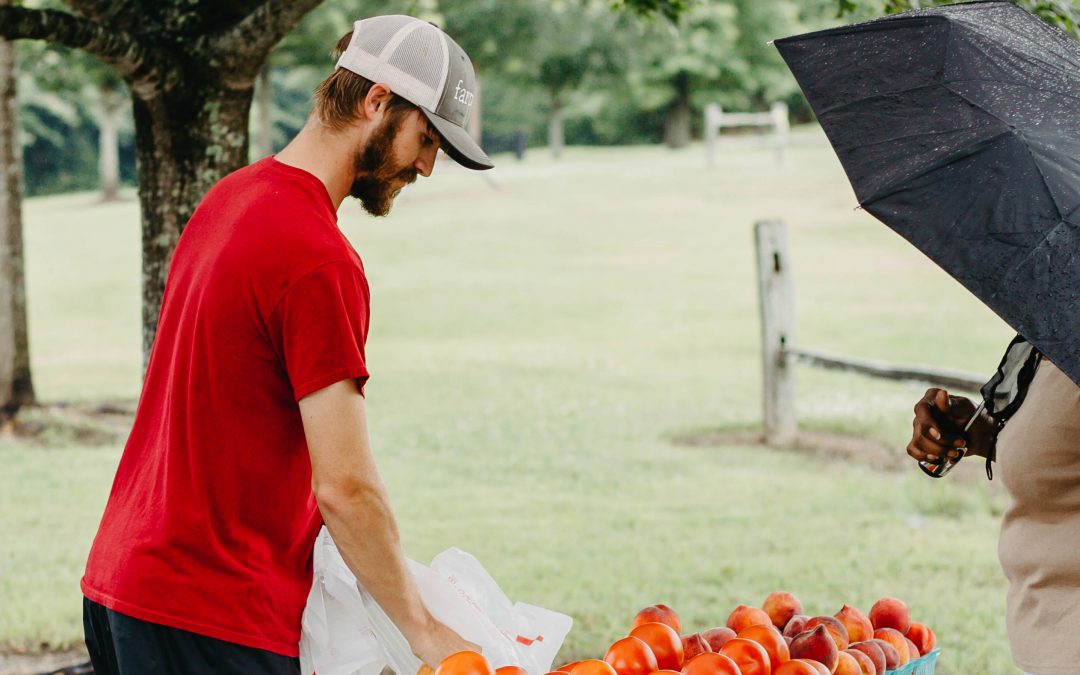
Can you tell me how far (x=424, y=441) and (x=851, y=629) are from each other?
762 cm

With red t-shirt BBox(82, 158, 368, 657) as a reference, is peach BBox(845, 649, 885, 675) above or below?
below

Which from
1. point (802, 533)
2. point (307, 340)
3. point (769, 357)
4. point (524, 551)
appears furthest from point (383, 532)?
point (769, 357)

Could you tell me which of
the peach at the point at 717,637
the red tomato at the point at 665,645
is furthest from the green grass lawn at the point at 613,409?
the red tomato at the point at 665,645

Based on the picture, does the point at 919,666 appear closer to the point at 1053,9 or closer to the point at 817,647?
the point at 817,647

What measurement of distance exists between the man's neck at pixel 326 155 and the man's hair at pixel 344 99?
0.08 feet

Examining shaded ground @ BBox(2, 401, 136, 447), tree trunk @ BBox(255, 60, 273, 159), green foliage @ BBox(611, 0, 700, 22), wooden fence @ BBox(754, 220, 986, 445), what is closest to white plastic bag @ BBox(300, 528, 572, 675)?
green foliage @ BBox(611, 0, 700, 22)

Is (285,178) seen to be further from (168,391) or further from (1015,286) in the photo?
(1015,286)

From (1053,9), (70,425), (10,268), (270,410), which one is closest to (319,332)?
(270,410)

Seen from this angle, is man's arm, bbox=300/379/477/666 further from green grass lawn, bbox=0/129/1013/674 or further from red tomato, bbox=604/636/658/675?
green grass lawn, bbox=0/129/1013/674

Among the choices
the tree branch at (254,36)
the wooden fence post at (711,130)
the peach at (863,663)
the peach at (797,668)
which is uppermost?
the tree branch at (254,36)

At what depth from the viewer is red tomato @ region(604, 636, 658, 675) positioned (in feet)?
9.17

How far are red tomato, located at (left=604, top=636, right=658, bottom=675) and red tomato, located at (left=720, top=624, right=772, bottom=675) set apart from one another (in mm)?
183

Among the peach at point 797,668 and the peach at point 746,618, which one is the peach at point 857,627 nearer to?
the peach at point 746,618

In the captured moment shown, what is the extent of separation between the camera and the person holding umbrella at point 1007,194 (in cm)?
236
